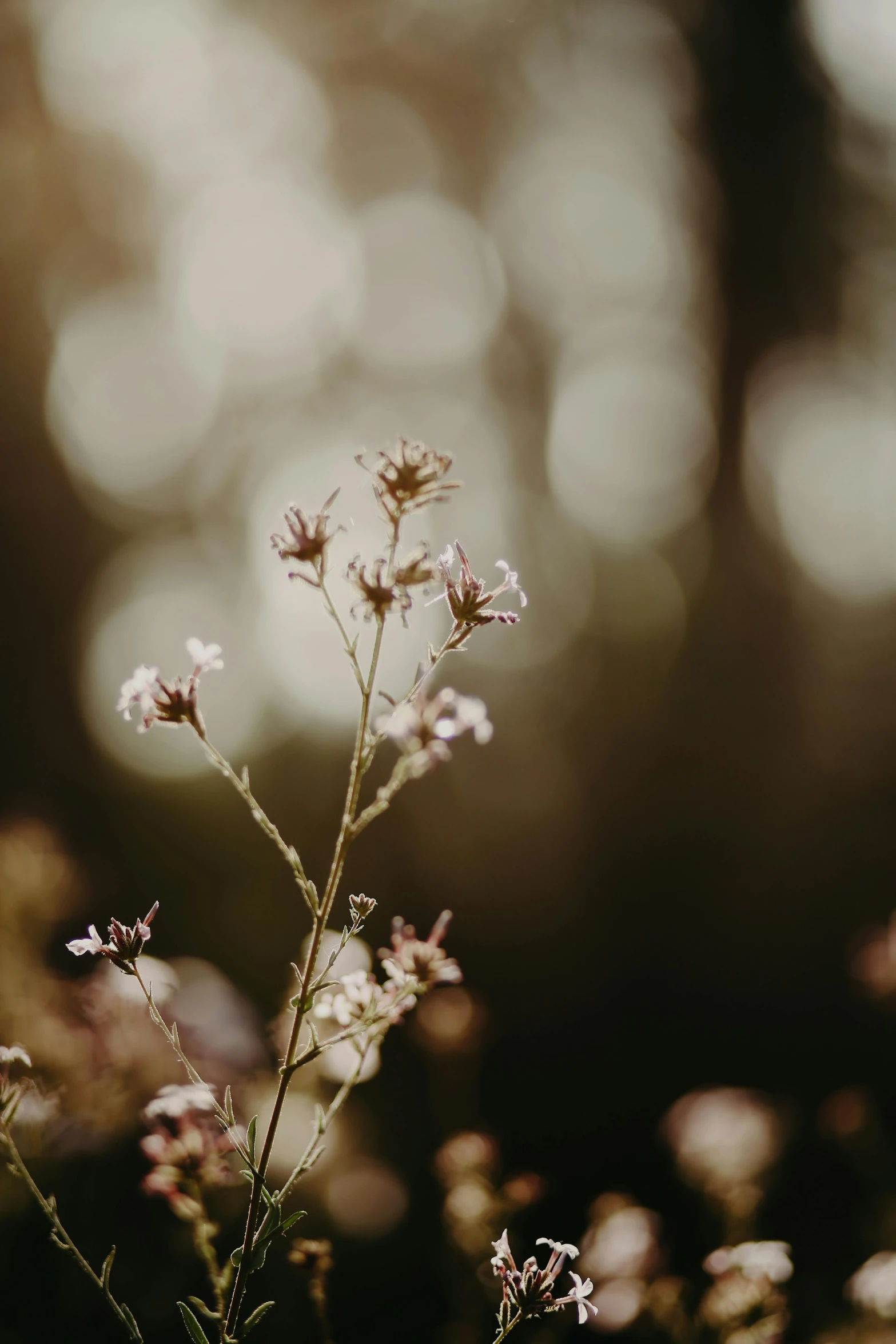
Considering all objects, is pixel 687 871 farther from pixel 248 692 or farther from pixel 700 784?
pixel 248 692

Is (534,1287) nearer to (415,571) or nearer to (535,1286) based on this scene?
(535,1286)

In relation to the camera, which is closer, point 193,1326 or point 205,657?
point 193,1326

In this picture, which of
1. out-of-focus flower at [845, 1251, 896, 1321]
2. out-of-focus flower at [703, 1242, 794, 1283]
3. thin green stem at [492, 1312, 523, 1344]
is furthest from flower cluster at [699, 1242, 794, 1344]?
thin green stem at [492, 1312, 523, 1344]

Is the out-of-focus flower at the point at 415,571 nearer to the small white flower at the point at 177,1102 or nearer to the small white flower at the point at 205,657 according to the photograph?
the small white flower at the point at 205,657

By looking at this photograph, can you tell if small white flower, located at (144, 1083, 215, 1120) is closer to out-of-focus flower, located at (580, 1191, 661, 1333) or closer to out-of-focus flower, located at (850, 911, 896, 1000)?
out-of-focus flower, located at (580, 1191, 661, 1333)

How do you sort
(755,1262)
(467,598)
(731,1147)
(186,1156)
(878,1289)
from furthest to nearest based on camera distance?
(731,1147) → (878,1289) → (755,1262) → (186,1156) → (467,598)

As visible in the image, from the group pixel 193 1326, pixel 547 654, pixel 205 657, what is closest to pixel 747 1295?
pixel 193 1326

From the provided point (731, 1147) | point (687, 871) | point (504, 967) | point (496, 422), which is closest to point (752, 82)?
point (496, 422)
